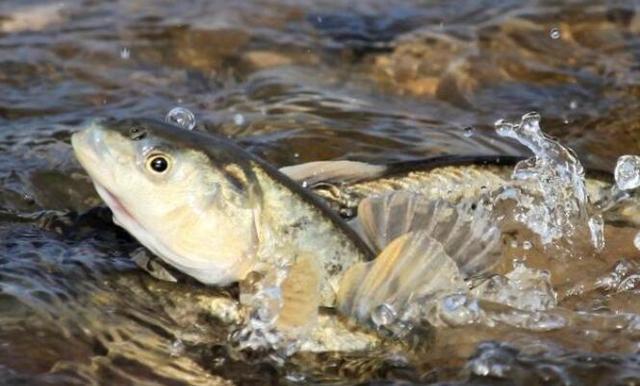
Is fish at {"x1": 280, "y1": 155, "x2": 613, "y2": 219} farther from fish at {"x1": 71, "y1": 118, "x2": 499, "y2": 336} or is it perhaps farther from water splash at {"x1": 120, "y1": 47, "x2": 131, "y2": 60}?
water splash at {"x1": 120, "y1": 47, "x2": 131, "y2": 60}

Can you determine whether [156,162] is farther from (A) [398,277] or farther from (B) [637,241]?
(B) [637,241]

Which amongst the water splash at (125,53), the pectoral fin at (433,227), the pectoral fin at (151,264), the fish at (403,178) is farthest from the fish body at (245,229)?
the water splash at (125,53)

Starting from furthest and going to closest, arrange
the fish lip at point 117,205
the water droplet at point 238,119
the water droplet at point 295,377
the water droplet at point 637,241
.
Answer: the water droplet at point 238,119, the water droplet at point 637,241, the fish lip at point 117,205, the water droplet at point 295,377

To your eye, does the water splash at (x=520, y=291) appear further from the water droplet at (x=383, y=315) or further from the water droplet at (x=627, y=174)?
the water droplet at (x=627, y=174)

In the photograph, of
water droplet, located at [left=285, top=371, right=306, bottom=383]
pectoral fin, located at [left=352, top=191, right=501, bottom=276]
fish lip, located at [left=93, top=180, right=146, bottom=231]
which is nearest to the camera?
water droplet, located at [left=285, top=371, right=306, bottom=383]

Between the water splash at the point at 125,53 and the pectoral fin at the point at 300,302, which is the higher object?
the water splash at the point at 125,53

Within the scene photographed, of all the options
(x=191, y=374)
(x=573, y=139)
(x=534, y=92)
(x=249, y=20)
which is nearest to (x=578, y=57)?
(x=534, y=92)

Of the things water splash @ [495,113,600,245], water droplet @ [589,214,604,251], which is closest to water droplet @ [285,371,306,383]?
water splash @ [495,113,600,245]
